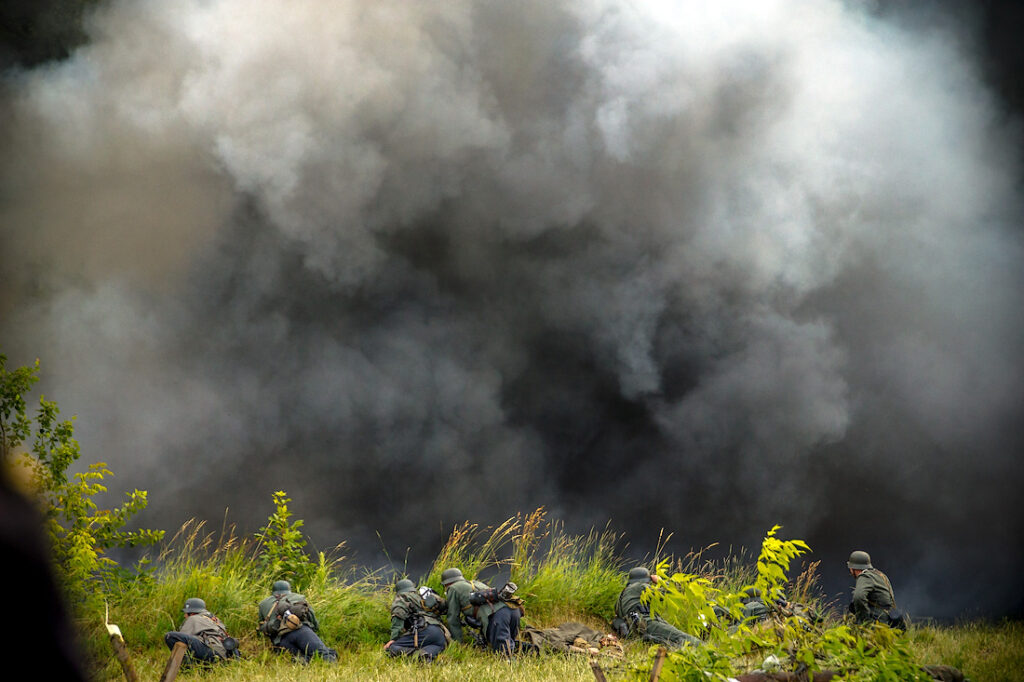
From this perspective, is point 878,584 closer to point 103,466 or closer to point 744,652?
point 744,652

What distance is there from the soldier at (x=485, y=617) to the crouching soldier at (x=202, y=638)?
278 cm

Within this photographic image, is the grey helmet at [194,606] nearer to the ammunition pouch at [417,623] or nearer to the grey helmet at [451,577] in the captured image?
the ammunition pouch at [417,623]

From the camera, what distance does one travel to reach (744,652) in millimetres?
5203

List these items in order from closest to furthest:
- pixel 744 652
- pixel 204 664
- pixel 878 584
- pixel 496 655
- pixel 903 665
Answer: pixel 903 665, pixel 744 652, pixel 204 664, pixel 496 655, pixel 878 584

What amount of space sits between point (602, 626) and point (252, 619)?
532cm

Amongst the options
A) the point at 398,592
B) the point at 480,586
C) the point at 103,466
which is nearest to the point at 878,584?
the point at 480,586

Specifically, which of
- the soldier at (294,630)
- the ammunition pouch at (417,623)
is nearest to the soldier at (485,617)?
the ammunition pouch at (417,623)

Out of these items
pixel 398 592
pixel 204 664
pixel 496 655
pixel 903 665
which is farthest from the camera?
pixel 398 592

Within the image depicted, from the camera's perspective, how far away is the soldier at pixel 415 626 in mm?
10328

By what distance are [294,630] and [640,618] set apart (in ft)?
16.0

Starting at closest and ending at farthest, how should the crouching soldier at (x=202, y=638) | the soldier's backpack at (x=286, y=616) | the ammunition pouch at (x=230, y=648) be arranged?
the crouching soldier at (x=202, y=638) < the ammunition pouch at (x=230, y=648) < the soldier's backpack at (x=286, y=616)

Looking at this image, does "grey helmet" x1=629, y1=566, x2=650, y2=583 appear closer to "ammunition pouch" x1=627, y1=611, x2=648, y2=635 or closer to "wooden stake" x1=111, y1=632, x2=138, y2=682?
"ammunition pouch" x1=627, y1=611, x2=648, y2=635

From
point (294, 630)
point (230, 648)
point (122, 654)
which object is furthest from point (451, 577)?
point (122, 654)

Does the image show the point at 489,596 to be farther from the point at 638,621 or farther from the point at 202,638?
the point at 202,638
